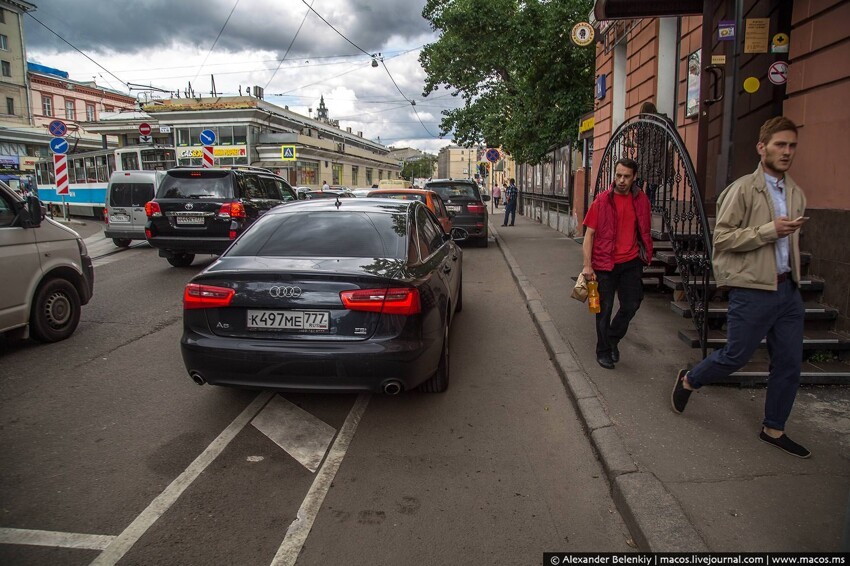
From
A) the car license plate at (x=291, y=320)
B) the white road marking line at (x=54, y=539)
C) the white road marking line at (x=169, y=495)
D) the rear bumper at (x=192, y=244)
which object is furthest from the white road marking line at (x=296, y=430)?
the rear bumper at (x=192, y=244)

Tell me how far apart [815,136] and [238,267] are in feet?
18.1

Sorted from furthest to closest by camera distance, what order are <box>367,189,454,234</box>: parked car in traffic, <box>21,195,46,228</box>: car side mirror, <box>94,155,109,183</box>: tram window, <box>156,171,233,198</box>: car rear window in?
<box>94,155,109,183</box>: tram window → <box>367,189,454,234</box>: parked car in traffic → <box>156,171,233,198</box>: car rear window → <box>21,195,46,228</box>: car side mirror

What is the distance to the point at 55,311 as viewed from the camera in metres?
6.04

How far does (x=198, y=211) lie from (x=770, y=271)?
362 inches

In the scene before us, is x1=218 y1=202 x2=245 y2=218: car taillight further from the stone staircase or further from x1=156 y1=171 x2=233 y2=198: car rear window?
the stone staircase

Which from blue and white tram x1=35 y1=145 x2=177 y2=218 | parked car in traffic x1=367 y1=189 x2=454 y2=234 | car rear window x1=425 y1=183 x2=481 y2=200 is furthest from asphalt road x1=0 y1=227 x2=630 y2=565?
blue and white tram x1=35 y1=145 x2=177 y2=218

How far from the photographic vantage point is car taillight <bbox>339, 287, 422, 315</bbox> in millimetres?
3688

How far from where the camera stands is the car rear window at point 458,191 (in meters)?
15.0

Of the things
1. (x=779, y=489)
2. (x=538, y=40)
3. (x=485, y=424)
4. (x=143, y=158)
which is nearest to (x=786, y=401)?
(x=779, y=489)

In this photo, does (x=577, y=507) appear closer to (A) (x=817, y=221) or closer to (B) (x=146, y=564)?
(B) (x=146, y=564)

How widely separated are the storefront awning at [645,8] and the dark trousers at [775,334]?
5975mm

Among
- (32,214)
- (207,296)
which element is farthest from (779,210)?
(32,214)

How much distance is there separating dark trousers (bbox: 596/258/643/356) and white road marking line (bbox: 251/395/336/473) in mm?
2528

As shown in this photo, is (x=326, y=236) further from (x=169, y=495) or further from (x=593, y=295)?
(x=593, y=295)
